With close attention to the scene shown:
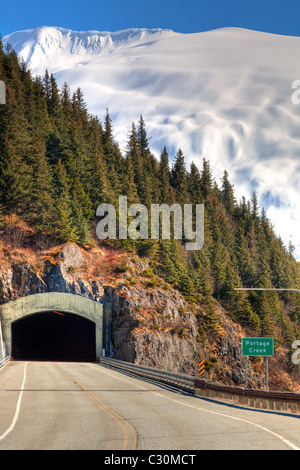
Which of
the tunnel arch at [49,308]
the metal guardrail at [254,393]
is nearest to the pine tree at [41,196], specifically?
the tunnel arch at [49,308]

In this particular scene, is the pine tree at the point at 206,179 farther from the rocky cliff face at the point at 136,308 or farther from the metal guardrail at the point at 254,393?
the metal guardrail at the point at 254,393

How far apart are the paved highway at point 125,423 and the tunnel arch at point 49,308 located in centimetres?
2822

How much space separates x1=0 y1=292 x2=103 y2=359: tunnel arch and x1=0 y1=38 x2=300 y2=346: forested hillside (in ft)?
35.3

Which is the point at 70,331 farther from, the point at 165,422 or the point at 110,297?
the point at 165,422

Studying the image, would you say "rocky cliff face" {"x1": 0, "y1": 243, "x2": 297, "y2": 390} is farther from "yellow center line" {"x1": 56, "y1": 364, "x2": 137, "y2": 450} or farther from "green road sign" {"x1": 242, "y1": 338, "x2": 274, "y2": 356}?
"yellow center line" {"x1": 56, "y1": 364, "x2": 137, "y2": 450}

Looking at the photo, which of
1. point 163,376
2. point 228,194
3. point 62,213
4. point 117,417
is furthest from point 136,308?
point 228,194

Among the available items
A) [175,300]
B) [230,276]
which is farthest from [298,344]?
[175,300]

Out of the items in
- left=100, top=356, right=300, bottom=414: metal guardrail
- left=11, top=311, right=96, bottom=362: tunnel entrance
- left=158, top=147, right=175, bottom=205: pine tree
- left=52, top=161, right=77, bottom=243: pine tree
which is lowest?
left=11, top=311, right=96, bottom=362: tunnel entrance

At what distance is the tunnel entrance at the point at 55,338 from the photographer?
223ft

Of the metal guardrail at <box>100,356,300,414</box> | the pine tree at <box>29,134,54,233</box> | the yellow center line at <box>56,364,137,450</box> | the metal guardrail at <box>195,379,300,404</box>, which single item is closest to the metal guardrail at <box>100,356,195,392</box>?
the metal guardrail at <box>100,356,300,414</box>

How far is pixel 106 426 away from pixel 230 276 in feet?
261

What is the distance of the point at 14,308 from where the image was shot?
187 feet

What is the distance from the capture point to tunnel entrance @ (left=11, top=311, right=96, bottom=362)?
223ft
